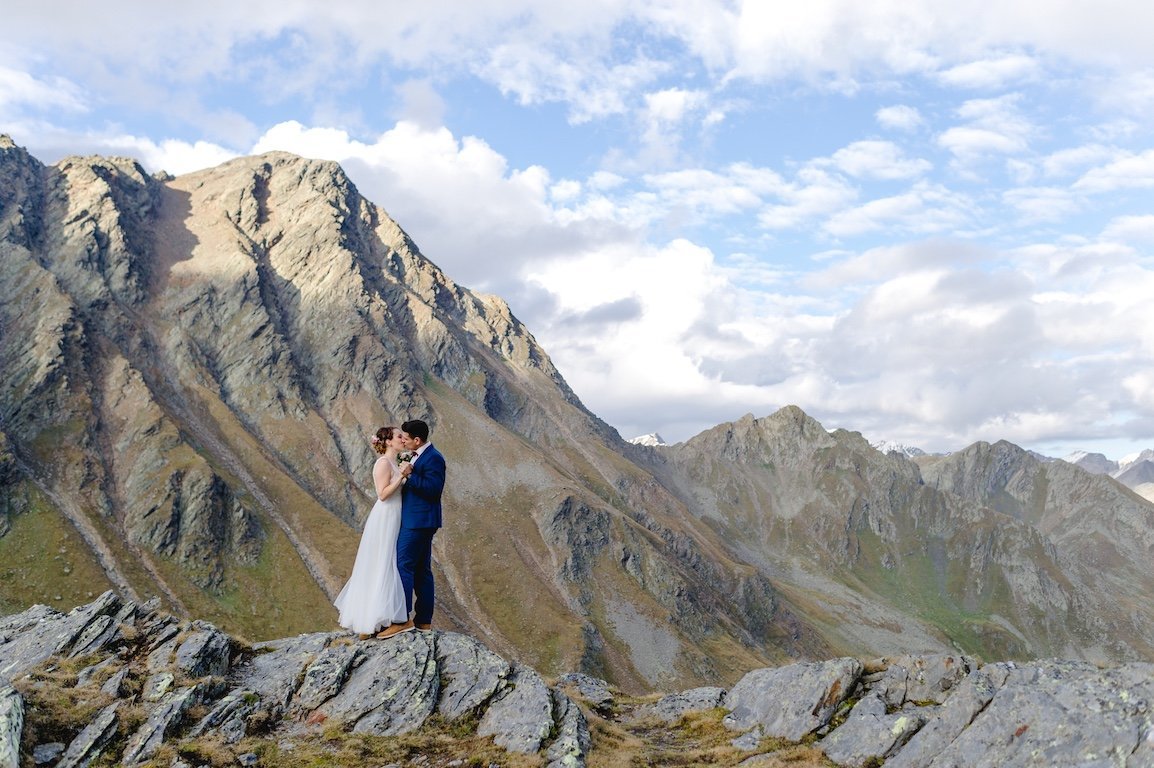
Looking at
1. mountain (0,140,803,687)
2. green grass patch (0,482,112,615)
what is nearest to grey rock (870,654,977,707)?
green grass patch (0,482,112,615)

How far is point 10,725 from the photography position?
14.6 metres

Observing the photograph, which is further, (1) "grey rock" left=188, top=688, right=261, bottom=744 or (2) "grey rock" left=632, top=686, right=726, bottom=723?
(2) "grey rock" left=632, top=686, right=726, bottom=723

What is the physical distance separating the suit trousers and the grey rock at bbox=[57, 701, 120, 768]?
24.3 feet

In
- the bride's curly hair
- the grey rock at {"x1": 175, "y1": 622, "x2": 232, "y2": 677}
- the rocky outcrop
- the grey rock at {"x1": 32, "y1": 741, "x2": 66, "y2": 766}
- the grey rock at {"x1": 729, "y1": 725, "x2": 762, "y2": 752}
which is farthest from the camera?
the grey rock at {"x1": 175, "y1": 622, "x2": 232, "y2": 677}

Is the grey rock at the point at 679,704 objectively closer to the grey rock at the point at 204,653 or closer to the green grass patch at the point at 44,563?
the grey rock at the point at 204,653

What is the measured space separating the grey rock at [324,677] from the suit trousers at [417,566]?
228 cm

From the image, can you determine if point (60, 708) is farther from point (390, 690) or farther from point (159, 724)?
point (390, 690)

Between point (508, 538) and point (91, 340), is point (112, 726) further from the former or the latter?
point (91, 340)

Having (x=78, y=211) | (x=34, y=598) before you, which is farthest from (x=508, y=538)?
(x=78, y=211)

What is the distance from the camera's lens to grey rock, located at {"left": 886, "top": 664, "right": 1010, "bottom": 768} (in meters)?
16.8

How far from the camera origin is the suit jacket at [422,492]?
19.4 meters

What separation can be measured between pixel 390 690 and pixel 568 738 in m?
5.10

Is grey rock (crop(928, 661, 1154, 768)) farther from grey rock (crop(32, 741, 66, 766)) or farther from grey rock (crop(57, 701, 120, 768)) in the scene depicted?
grey rock (crop(32, 741, 66, 766))

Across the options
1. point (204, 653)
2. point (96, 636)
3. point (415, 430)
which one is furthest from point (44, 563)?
point (415, 430)
